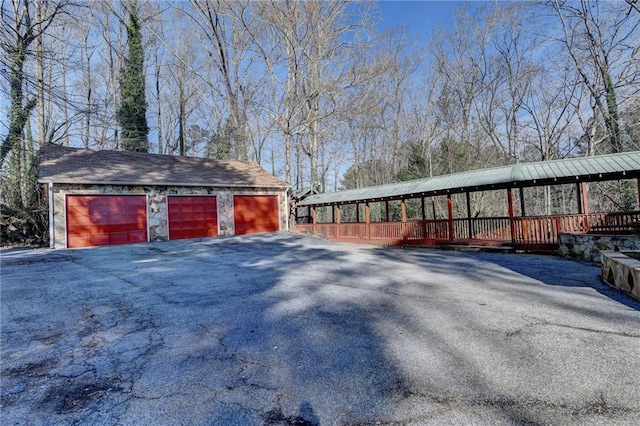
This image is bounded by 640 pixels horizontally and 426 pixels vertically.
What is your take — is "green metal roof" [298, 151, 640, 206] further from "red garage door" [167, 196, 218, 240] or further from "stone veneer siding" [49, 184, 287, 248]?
"red garage door" [167, 196, 218, 240]

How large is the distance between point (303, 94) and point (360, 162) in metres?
9.52

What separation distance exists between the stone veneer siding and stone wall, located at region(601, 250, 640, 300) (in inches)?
563

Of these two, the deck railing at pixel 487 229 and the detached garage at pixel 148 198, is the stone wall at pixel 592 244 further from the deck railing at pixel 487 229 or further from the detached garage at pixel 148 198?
the detached garage at pixel 148 198

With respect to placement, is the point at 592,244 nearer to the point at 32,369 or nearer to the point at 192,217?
the point at 32,369

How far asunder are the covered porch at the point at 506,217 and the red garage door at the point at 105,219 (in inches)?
342

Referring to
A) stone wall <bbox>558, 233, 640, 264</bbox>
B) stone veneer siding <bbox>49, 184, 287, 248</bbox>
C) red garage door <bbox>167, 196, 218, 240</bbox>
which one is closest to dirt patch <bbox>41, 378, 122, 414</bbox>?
stone wall <bbox>558, 233, 640, 264</bbox>

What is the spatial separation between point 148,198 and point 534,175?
570 inches

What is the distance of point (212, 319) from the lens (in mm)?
4098

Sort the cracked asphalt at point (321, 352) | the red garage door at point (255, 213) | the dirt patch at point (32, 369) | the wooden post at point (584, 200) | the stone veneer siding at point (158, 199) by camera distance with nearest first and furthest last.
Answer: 1. the cracked asphalt at point (321, 352)
2. the dirt patch at point (32, 369)
3. the wooden post at point (584, 200)
4. the stone veneer siding at point (158, 199)
5. the red garage door at point (255, 213)

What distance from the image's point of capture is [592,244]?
802 cm

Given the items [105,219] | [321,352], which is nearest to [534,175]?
[321,352]

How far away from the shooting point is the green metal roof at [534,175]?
881cm

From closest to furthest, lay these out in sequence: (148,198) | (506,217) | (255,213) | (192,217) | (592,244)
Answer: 1. (592,244)
2. (506,217)
3. (148,198)
4. (192,217)
5. (255,213)

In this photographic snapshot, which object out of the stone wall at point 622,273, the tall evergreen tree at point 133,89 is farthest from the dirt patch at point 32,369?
the tall evergreen tree at point 133,89
